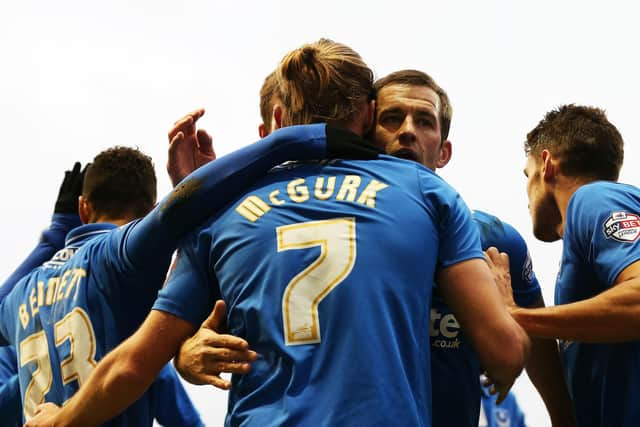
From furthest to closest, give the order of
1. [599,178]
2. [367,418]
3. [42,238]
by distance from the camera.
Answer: [42,238]
[599,178]
[367,418]

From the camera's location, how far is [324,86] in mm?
2893

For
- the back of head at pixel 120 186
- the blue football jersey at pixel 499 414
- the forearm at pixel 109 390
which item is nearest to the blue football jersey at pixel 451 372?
the forearm at pixel 109 390

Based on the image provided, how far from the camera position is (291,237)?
102 inches

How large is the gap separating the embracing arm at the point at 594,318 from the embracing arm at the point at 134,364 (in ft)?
4.08

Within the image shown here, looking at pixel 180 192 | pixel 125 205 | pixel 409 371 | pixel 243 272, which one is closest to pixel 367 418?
pixel 409 371

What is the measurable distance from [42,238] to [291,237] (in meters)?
3.19

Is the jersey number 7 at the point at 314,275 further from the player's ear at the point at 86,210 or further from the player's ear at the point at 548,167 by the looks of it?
the player's ear at the point at 86,210

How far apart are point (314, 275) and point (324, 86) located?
71 cm

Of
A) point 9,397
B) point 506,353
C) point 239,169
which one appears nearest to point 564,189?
point 506,353

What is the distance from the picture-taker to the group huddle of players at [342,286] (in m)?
2.48

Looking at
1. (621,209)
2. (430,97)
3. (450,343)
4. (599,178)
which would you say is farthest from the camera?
(599,178)

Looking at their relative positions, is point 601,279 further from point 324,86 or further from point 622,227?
point 324,86

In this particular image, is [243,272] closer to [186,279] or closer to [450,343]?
[186,279]

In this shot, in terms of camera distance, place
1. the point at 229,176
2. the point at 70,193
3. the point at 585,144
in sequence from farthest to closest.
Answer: the point at 70,193 < the point at 585,144 < the point at 229,176
